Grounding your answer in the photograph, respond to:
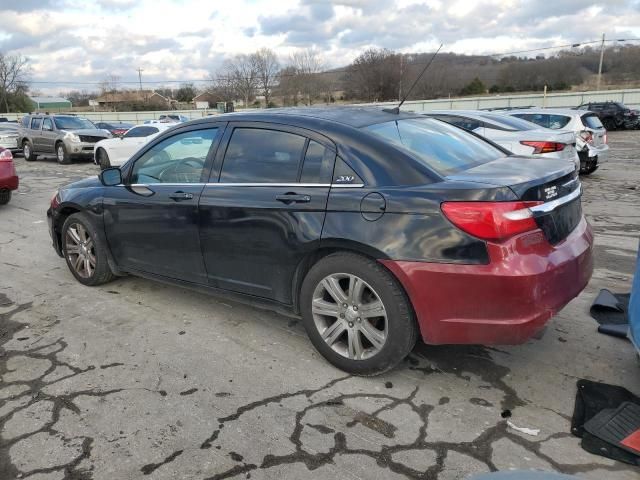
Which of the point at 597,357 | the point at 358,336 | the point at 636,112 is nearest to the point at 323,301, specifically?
the point at 358,336

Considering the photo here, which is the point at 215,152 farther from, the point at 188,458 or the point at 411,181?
the point at 188,458

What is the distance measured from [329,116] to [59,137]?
17043 millimetres

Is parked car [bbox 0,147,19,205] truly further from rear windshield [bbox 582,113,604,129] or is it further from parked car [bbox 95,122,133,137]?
parked car [bbox 95,122,133,137]

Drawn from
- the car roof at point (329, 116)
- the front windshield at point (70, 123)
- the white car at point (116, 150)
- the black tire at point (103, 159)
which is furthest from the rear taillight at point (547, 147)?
the front windshield at point (70, 123)

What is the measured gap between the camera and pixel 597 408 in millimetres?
2916

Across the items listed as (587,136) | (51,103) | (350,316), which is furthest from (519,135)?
(51,103)

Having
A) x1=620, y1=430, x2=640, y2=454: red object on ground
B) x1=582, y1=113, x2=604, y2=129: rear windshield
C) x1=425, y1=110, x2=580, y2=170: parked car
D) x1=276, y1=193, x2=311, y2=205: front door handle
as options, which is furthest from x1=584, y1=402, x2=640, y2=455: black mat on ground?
x1=582, y1=113, x2=604, y2=129: rear windshield

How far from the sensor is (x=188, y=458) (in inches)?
102

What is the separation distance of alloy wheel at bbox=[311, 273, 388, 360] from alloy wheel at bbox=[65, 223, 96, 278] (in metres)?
2.62

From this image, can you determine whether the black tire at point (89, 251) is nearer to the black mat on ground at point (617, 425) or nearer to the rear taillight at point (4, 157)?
the black mat on ground at point (617, 425)

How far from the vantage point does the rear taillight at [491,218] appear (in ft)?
8.97

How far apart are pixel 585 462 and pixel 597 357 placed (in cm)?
119

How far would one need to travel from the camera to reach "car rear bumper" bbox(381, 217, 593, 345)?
2.74 metres

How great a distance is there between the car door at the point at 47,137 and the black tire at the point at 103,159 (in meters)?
3.03
